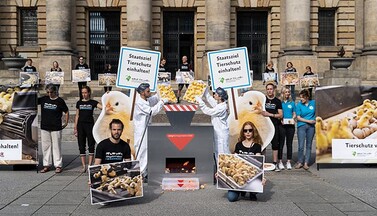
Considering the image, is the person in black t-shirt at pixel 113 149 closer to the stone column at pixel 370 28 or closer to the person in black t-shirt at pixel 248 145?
the person in black t-shirt at pixel 248 145

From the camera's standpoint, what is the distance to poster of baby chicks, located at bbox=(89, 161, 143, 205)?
8625 mm

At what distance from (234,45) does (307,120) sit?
19164mm

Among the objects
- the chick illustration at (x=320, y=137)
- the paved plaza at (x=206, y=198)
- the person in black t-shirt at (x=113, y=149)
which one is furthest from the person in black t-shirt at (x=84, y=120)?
the chick illustration at (x=320, y=137)

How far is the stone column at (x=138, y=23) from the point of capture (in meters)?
28.9

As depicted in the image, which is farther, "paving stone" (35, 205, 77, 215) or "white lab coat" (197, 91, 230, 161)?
"white lab coat" (197, 91, 230, 161)

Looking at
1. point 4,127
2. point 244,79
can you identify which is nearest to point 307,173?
point 244,79

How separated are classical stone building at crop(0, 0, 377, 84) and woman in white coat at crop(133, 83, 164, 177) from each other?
18.4 meters

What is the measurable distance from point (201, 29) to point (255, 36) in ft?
11.6

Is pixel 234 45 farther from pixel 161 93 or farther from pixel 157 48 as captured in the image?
pixel 161 93

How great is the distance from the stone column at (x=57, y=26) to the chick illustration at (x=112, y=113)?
55.7 feet

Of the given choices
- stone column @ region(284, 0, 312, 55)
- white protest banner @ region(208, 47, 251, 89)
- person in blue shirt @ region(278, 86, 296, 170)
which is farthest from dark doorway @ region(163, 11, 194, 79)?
white protest banner @ region(208, 47, 251, 89)

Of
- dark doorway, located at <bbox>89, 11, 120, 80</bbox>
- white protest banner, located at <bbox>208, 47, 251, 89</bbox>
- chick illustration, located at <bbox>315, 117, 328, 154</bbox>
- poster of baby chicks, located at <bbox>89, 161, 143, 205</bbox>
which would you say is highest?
dark doorway, located at <bbox>89, 11, 120, 80</bbox>

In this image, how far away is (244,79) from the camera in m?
11.7

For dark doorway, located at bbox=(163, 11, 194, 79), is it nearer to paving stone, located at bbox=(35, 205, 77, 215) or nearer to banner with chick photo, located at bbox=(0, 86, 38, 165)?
banner with chick photo, located at bbox=(0, 86, 38, 165)
